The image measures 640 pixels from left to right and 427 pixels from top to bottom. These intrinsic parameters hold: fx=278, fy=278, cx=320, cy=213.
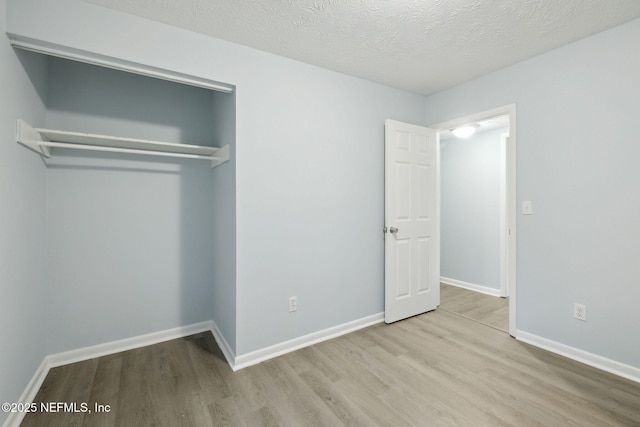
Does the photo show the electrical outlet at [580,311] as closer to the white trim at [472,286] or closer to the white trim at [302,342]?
the white trim at [302,342]

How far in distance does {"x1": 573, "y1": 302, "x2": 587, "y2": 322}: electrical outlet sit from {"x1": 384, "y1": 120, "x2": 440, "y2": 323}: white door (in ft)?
4.22

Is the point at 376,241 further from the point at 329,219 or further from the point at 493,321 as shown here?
the point at 493,321

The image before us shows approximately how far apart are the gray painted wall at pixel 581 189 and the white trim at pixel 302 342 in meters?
1.44

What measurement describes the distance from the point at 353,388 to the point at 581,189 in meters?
2.36

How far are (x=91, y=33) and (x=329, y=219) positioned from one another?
2152 mm

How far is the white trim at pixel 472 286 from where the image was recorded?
157 inches

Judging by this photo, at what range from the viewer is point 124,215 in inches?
98.4

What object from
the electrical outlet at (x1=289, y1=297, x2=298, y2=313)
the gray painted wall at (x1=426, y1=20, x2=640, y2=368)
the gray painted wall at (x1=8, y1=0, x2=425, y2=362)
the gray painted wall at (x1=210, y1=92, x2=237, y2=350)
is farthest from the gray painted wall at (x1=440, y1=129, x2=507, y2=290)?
the gray painted wall at (x1=210, y1=92, x2=237, y2=350)

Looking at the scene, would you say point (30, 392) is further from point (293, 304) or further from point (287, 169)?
point (287, 169)

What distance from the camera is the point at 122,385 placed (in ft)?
6.47

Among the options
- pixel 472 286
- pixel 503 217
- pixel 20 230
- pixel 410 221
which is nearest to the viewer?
pixel 20 230

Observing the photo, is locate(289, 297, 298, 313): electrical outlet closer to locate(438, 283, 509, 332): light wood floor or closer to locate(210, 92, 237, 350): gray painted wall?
locate(210, 92, 237, 350): gray painted wall

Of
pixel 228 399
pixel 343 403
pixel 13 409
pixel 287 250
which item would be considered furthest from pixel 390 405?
pixel 13 409

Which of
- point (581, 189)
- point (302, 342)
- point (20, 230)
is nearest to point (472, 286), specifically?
point (581, 189)
